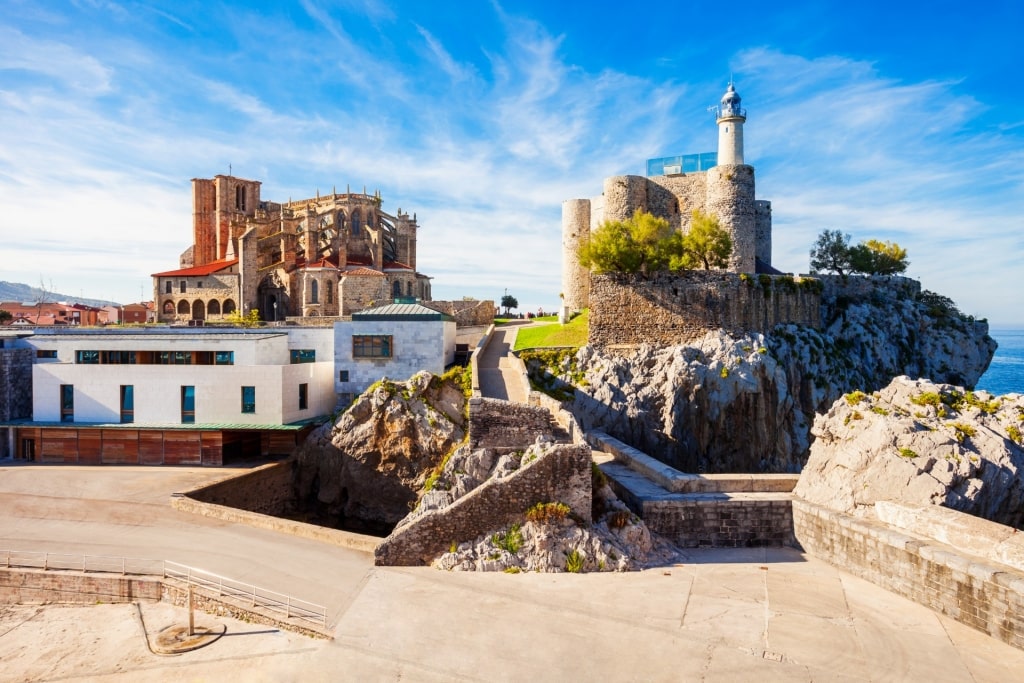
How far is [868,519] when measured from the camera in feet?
42.6

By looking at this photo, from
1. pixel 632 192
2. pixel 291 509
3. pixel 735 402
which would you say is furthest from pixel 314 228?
pixel 735 402

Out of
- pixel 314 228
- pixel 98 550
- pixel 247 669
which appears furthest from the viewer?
pixel 314 228

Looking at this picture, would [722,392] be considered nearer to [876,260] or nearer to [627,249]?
[627,249]

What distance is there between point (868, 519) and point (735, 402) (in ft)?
59.7

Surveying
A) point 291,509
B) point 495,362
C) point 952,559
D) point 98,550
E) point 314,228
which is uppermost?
point 314,228

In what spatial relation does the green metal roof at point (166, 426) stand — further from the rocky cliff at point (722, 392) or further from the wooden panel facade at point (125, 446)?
the rocky cliff at point (722, 392)

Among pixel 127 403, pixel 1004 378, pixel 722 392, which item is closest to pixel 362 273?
pixel 127 403

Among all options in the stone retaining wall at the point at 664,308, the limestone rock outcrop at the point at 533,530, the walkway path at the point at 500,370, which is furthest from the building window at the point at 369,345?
the limestone rock outcrop at the point at 533,530

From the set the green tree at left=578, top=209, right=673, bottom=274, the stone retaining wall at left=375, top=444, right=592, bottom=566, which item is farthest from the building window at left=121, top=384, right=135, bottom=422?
the green tree at left=578, top=209, right=673, bottom=274

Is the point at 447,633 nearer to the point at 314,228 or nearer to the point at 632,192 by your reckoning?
the point at 632,192

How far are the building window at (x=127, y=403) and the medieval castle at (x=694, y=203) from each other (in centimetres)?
2474

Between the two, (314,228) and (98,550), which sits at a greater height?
(314,228)

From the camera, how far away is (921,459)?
13.2m

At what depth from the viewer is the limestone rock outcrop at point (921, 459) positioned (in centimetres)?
1282
